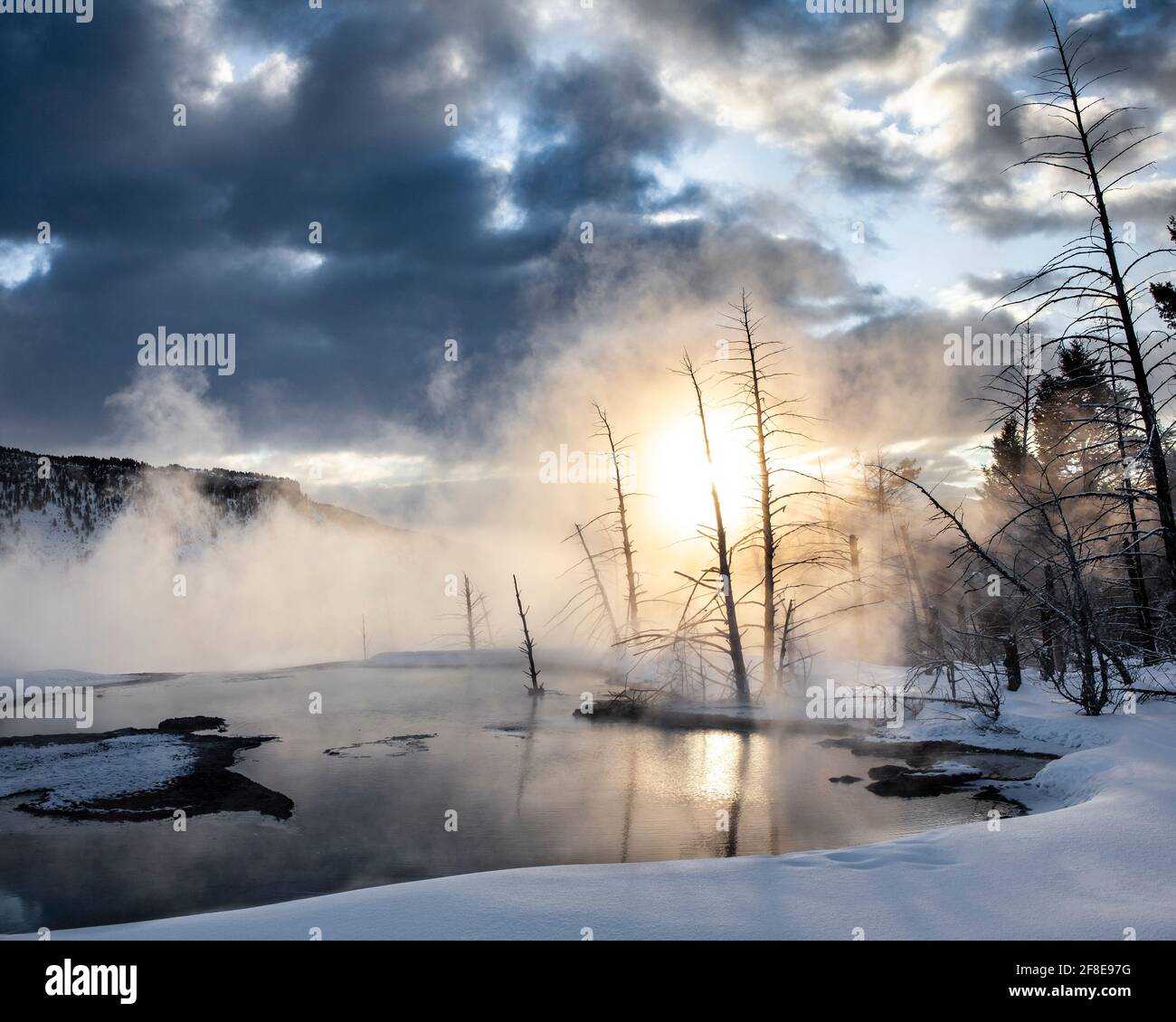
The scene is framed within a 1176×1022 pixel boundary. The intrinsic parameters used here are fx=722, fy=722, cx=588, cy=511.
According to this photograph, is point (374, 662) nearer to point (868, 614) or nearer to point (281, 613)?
point (868, 614)

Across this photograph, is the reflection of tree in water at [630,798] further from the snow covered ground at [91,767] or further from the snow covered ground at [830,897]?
the snow covered ground at [91,767]

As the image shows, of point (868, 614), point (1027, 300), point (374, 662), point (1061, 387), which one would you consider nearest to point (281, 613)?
point (374, 662)

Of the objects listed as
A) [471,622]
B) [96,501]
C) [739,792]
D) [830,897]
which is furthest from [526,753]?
[96,501]

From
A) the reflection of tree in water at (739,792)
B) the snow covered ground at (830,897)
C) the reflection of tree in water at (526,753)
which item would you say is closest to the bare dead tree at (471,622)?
the reflection of tree in water at (526,753)

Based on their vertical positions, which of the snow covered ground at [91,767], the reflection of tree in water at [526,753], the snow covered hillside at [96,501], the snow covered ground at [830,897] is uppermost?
the snow covered hillside at [96,501]

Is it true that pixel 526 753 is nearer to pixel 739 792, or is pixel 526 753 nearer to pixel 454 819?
pixel 454 819

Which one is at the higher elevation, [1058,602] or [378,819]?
[1058,602]

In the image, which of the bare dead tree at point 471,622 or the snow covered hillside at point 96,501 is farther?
the snow covered hillside at point 96,501

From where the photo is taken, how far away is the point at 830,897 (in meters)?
6.65

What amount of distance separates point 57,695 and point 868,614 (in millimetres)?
43466

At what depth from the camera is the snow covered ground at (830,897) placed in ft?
19.2

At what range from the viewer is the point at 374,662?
149 feet

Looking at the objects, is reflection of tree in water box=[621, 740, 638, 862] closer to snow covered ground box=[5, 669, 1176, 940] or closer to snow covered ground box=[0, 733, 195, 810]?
snow covered ground box=[5, 669, 1176, 940]
